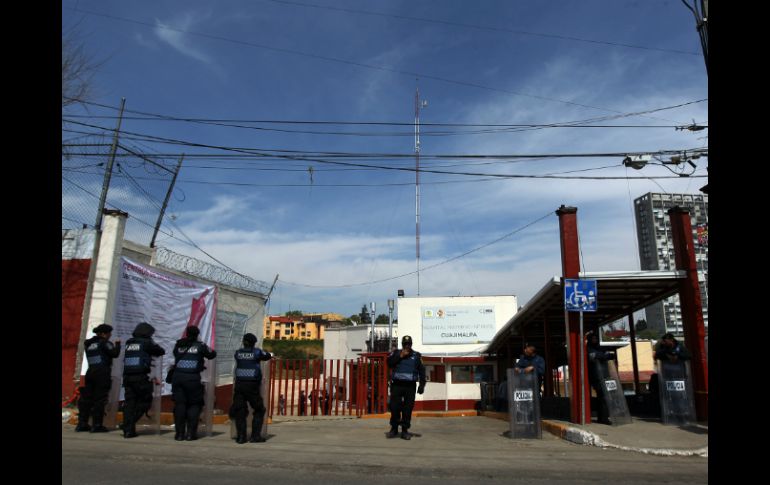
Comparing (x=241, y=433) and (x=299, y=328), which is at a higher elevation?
(x=299, y=328)

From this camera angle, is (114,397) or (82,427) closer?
(82,427)

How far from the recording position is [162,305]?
11984 mm

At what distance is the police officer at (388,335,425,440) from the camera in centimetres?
871

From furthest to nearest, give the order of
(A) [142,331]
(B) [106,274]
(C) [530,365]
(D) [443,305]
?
1. (D) [443,305]
2. (B) [106,274]
3. (C) [530,365]
4. (A) [142,331]

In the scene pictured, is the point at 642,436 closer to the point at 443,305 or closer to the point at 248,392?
the point at 248,392

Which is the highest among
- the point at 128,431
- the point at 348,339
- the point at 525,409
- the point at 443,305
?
the point at 443,305

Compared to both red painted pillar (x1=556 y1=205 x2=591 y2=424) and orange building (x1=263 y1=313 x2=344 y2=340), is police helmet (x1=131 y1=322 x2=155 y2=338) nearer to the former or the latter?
red painted pillar (x1=556 y1=205 x2=591 y2=424)

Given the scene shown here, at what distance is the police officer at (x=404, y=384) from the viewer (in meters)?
8.71

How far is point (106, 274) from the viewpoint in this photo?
426 inches

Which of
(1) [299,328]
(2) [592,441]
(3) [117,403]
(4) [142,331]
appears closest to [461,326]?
(2) [592,441]

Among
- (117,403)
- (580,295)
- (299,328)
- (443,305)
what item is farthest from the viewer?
(299,328)

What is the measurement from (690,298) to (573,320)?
2.34m
